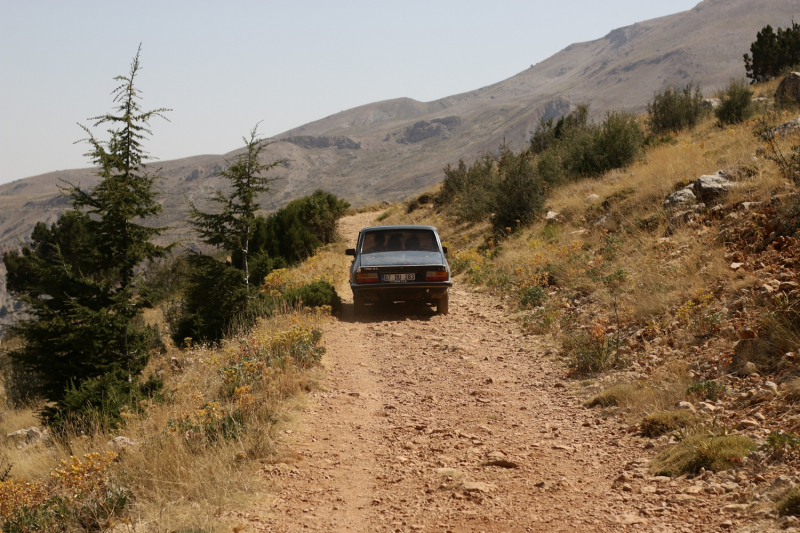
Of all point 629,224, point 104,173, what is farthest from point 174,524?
point 104,173

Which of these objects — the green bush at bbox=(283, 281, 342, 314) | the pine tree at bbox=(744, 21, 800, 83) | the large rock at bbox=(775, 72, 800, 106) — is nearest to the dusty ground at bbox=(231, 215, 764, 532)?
the green bush at bbox=(283, 281, 342, 314)

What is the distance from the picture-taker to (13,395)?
73.3 ft

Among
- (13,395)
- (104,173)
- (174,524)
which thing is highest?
(104,173)

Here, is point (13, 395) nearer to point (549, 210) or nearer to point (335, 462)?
point (549, 210)

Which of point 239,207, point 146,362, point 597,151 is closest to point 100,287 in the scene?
point 146,362

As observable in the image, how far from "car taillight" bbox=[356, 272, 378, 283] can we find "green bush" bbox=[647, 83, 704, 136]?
1763 cm

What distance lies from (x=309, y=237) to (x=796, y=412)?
24.5 metres

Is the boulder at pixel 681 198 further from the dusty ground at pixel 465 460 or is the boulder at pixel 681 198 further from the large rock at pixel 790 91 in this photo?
the large rock at pixel 790 91

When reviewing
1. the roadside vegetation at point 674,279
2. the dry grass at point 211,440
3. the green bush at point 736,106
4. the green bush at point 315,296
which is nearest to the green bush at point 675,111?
the green bush at point 736,106

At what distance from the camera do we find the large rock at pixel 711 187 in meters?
11.0

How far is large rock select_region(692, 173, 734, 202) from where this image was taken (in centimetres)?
1103

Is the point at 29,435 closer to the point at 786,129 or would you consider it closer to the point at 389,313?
the point at 389,313

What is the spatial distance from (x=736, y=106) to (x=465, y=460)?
68.2ft

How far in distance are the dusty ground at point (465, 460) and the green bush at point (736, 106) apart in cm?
1654
